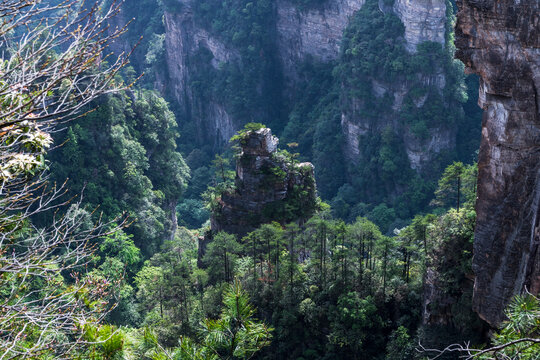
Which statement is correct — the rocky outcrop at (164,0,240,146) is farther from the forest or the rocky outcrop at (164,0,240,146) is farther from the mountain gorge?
the forest

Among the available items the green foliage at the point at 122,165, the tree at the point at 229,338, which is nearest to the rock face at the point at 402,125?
the green foliage at the point at 122,165

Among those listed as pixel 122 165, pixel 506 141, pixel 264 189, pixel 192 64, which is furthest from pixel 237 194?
pixel 192 64

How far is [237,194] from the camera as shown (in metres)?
29.7

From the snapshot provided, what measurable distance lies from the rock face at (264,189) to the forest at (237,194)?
76 millimetres

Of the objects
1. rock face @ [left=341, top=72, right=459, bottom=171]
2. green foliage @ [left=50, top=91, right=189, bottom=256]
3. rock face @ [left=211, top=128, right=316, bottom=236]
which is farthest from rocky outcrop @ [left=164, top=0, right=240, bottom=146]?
rock face @ [left=211, top=128, right=316, bottom=236]

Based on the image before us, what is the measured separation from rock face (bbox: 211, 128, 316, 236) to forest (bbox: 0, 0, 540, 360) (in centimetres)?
8

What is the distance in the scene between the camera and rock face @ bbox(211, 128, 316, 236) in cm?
2888

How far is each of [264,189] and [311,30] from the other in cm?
3631

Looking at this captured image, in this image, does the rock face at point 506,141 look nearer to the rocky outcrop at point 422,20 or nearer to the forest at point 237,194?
the forest at point 237,194

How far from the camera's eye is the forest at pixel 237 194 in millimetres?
7801

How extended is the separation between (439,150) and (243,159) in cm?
2657

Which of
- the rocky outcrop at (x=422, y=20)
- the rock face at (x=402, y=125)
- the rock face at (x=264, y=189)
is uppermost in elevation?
the rocky outcrop at (x=422, y=20)

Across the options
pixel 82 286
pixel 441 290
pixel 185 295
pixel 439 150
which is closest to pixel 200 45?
pixel 439 150

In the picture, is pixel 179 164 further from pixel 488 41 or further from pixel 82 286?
pixel 82 286
